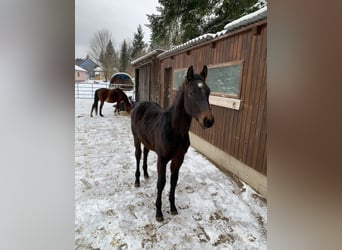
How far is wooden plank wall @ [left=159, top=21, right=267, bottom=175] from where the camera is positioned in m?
1.22

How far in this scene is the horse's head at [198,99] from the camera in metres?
0.84

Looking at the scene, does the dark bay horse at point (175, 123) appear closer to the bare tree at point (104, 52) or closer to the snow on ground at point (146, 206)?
the snow on ground at point (146, 206)

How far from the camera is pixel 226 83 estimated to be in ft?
5.00

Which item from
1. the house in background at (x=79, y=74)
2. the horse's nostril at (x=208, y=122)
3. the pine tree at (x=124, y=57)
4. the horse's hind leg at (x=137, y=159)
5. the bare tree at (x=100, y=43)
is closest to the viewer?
the house in background at (x=79, y=74)

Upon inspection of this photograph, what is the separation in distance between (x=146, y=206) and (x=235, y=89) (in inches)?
38.9

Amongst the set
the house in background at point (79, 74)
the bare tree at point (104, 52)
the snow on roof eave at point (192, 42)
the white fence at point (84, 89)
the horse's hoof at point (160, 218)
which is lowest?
the horse's hoof at point (160, 218)

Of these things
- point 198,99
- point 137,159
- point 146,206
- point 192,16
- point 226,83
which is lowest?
point 146,206

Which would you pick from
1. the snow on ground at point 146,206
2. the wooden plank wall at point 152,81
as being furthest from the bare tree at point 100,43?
the wooden plank wall at point 152,81

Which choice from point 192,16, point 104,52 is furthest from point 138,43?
point 192,16

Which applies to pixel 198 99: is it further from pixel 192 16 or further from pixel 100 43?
pixel 192 16


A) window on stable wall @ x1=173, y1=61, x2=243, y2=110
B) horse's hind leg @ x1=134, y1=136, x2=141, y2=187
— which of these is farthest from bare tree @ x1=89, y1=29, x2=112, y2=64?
window on stable wall @ x1=173, y1=61, x2=243, y2=110
